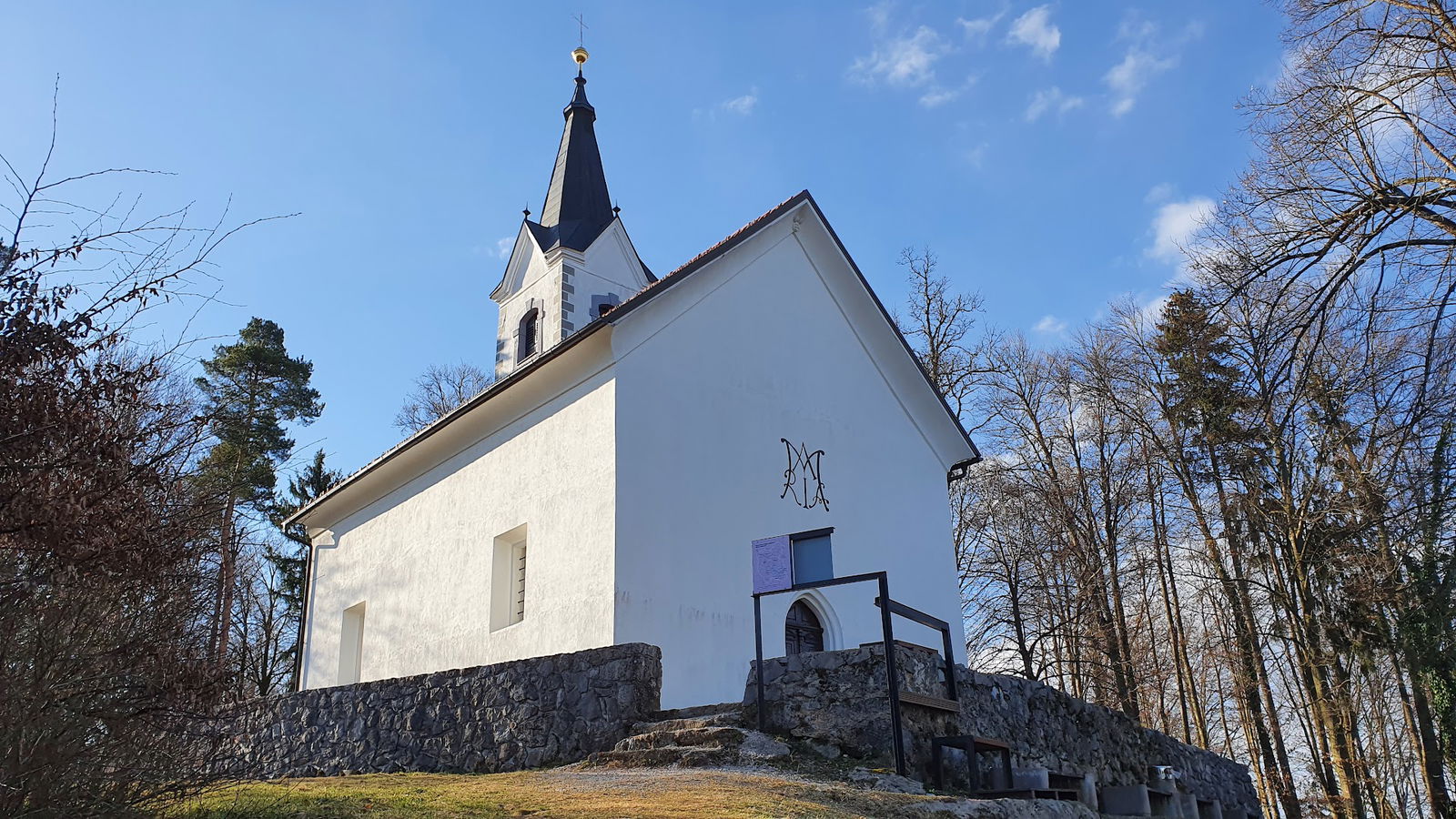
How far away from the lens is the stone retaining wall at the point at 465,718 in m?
10.8

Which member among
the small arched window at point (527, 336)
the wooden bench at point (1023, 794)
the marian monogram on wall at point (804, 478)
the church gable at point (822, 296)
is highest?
the small arched window at point (527, 336)

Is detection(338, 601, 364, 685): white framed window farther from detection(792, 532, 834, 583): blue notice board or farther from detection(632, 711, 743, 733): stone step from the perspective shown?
detection(792, 532, 834, 583): blue notice board

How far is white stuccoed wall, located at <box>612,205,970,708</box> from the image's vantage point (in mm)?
14102

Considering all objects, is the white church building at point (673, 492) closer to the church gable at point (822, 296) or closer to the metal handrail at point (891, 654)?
the church gable at point (822, 296)

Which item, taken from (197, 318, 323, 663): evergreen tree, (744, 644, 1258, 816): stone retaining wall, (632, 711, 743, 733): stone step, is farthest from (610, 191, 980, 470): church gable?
(197, 318, 323, 663): evergreen tree

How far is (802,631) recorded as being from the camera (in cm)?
1605

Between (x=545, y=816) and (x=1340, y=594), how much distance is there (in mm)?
16038

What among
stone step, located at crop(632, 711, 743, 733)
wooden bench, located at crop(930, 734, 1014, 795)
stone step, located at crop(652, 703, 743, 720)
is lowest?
wooden bench, located at crop(930, 734, 1014, 795)

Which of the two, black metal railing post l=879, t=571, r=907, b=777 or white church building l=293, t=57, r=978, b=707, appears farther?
white church building l=293, t=57, r=978, b=707

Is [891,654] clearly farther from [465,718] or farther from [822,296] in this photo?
[822,296]

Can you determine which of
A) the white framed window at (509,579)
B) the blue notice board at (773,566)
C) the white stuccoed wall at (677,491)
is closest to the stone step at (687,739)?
the blue notice board at (773,566)

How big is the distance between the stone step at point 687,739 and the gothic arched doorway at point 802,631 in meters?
5.57

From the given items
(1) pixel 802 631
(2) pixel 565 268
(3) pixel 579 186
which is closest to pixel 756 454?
(1) pixel 802 631

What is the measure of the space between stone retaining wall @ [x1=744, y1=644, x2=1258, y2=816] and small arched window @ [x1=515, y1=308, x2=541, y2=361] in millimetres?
16025
